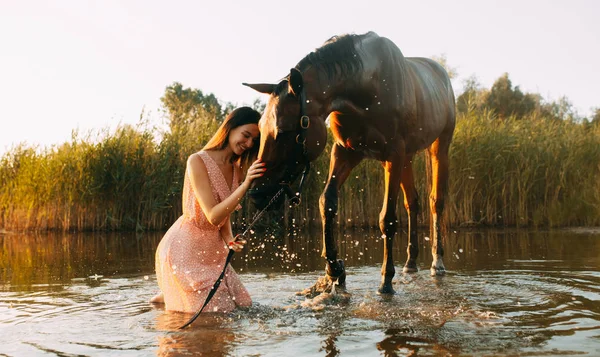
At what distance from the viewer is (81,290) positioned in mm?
5289

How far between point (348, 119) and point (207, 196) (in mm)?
1196

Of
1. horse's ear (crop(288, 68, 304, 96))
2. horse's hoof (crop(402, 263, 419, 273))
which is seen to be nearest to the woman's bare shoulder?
horse's ear (crop(288, 68, 304, 96))

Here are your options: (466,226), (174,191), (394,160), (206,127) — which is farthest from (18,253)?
(466,226)

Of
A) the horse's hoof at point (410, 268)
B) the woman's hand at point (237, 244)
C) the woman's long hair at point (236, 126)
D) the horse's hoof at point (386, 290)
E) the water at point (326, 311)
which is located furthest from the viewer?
the horse's hoof at point (410, 268)

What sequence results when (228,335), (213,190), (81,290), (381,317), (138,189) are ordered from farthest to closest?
(138,189)
(81,290)
(213,190)
(381,317)
(228,335)

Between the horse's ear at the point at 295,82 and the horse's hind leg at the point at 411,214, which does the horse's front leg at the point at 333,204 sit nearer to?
the horse's hind leg at the point at 411,214

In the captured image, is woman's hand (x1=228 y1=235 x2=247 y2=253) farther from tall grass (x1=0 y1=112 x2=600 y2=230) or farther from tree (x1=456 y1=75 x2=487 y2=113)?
tree (x1=456 y1=75 x2=487 y2=113)

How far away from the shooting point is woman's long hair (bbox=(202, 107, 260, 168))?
4324 millimetres

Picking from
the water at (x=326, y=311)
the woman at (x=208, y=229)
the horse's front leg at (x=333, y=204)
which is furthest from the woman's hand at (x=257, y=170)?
the horse's front leg at (x=333, y=204)

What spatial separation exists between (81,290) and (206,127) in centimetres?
790

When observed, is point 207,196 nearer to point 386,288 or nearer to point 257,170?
point 257,170

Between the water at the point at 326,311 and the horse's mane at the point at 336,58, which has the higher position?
the horse's mane at the point at 336,58

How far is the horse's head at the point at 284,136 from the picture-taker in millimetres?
3912

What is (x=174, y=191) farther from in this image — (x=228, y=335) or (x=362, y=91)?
(x=228, y=335)
